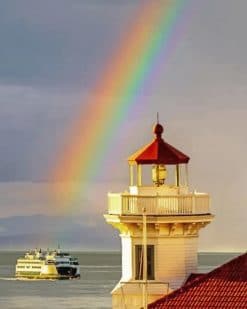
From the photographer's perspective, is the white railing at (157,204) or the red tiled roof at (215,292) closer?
the red tiled roof at (215,292)

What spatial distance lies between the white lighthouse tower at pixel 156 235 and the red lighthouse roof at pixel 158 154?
735 mm

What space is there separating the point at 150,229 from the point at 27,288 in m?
160

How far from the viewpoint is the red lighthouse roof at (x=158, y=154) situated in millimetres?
36875

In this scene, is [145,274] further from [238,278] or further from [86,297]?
[86,297]

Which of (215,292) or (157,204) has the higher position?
(157,204)

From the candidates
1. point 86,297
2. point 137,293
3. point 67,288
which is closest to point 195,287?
point 137,293

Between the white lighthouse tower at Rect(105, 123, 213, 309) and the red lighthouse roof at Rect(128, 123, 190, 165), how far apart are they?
73 centimetres


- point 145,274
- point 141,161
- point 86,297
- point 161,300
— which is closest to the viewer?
point 161,300

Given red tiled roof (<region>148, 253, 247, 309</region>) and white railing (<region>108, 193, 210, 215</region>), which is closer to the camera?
red tiled roof (<region>148, 253, 247, 309</region>)

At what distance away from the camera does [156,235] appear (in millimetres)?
35812

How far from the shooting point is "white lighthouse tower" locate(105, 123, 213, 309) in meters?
35.6

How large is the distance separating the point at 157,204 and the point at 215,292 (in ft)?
15.4

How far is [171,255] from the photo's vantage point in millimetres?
36000

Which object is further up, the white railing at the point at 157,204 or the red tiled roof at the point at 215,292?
the white railing at the point at 157,204
